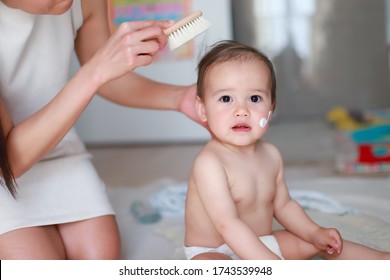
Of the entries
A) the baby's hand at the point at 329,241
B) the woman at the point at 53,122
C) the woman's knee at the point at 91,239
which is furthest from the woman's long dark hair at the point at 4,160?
the baby's hand at the point at 329,241

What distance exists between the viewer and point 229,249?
93 centimetres

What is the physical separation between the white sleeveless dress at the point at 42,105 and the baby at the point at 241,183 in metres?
0.23

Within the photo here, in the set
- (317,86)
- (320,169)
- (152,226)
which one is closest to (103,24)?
(152,226)

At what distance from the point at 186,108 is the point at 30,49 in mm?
297

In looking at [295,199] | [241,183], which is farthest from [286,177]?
[241,183]

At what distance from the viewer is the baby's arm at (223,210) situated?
849 millimetres

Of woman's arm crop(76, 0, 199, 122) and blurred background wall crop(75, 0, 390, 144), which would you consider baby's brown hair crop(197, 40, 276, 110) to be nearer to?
woman's arm crop(76, 0, 199, 122)

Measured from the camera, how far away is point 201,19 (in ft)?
2.89

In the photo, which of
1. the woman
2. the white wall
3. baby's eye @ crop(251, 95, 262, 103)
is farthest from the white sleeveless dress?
the white wall

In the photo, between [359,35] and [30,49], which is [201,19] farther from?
[359,35]

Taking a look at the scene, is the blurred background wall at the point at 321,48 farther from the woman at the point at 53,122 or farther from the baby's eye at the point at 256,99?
the baby's eye at the point at 256,99

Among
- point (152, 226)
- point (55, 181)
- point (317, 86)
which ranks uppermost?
point (317, 86)

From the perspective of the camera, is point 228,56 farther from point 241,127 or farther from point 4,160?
point 4,160

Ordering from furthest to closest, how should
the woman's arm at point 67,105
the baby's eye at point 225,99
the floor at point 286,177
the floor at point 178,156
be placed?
1. the floor at point 178,156
2. the floor at point 286,177
3. the baby's eye at point 225,99
4. the woman's arm at point 67,105
